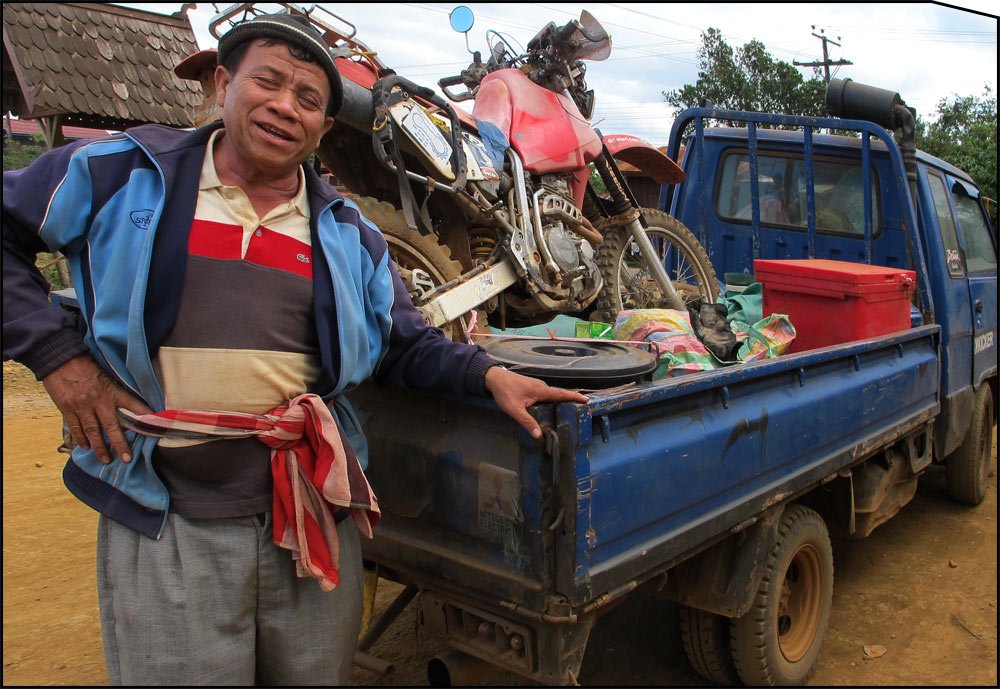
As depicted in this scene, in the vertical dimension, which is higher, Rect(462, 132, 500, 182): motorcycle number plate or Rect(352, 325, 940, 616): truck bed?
Rect(462, 132, 500, 182): motorcycle number plate

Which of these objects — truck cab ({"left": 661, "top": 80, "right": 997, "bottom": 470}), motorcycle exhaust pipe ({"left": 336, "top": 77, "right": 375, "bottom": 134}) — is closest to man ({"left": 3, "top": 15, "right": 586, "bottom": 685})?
motorcycle exhaust pipe ({"left": 336, "top": 77, "right": 375, "bottom": 134})

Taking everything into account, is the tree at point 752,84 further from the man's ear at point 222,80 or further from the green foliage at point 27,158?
the man's ear at point 222,80

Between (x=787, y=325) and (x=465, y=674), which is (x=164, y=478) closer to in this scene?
(x=465, y=674)

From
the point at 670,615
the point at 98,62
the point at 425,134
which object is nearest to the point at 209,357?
the point at 425,134

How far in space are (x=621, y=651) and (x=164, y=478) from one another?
2.25 m

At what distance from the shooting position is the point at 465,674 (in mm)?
2031

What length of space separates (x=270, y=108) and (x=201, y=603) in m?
1.01

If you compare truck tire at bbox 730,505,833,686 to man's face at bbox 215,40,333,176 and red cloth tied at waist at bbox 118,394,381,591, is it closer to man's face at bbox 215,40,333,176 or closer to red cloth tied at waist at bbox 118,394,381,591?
red cloth tied at waist at bbox 118,394,381,591

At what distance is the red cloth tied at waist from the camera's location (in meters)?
1.58

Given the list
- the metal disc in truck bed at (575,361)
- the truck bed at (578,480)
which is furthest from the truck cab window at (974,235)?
the metal disc in truck bed at (575,361)

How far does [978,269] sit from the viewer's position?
5.06 m

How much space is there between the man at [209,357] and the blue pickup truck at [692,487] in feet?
1.38

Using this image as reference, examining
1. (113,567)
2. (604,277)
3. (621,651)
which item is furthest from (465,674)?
(604,277)

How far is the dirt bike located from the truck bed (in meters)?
0.79
